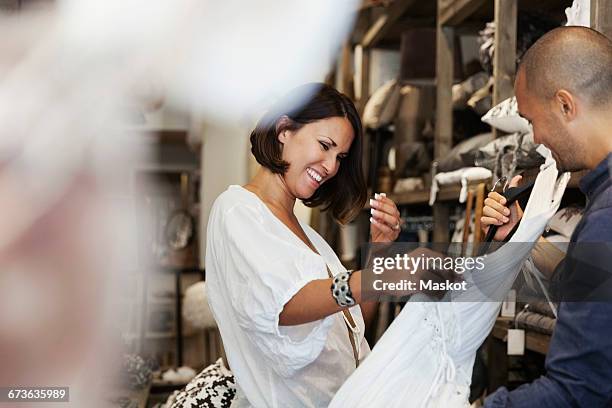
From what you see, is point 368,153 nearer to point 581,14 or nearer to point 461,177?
point 461,177

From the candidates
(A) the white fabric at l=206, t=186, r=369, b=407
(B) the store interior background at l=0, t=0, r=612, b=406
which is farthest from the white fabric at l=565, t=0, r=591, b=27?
(A) the white fabric at l=206, t=186, r=369, b=407

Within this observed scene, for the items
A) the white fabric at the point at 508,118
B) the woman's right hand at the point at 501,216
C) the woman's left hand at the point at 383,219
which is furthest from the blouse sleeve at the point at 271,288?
the white fabric at the point at 508,118

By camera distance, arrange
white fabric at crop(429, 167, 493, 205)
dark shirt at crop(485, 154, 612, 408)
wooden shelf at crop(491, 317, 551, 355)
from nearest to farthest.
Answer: dark shirt at crop(485, 154, 612, 408) → wooden shelf at crop(491, 317, 551, 355) → white fabric at crop(429, 167, 493, 205)

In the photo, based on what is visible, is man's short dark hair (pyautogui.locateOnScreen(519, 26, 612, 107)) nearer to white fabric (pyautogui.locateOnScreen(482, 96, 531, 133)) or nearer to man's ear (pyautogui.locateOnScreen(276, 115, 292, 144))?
man's ear (pyautogui.locateOnScreen(276, 115, 292, 144))

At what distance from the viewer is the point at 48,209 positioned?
0.68m

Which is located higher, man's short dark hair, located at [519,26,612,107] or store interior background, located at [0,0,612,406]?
man's short dark hair, located at [519,26,612,107]

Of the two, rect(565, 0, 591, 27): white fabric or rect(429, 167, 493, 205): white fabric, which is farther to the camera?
rect(429, 167, 493, 205): white fabric

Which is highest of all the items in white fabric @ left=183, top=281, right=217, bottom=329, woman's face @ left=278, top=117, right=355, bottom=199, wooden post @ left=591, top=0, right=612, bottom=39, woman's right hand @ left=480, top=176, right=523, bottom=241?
wooden post @ left=591, top=0, right=612, bottom=39

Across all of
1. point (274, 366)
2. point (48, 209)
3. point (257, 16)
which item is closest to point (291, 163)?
point (274, 366)

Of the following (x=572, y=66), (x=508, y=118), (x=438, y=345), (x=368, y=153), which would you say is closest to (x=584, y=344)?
(x=438, y=345)

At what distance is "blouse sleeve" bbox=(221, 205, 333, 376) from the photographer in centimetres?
105

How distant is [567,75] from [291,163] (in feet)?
1.47

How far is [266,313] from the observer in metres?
1.05

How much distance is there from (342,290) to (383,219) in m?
0.19
